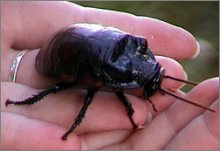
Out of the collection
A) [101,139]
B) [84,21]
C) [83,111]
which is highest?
[84,21]

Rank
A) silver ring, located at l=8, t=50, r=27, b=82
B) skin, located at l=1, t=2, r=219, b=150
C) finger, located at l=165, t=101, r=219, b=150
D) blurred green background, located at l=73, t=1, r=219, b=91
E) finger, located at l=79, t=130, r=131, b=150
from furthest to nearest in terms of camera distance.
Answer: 1. blurred green background, located at l=73, t=1, r=219, b=91
2. silver ring, located at l=8, t=50, r=27, b=82
3. finger, located at l=79, t=130, r=131, b=150
4. skin, located at l=1, t=2, r=219, b=150
5. finger, located at l=165, t=101, r=219, b=150

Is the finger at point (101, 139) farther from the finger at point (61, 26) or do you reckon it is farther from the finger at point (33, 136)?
the finger at point (61, 26)

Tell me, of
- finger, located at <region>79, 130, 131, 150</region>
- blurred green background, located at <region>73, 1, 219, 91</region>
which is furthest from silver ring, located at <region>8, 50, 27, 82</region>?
blurred green background, located at <region>73, 1, 219, 91</region>

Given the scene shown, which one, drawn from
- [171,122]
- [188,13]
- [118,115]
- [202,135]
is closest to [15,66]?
[118,115]

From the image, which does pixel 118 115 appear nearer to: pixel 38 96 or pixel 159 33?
pixel 38 96

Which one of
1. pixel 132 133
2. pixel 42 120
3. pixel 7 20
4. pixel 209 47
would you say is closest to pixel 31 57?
pixel 7 20

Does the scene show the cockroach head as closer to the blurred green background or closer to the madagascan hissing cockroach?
the madagascan hissing cockroach

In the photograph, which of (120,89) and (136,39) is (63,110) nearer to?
(120,89)
